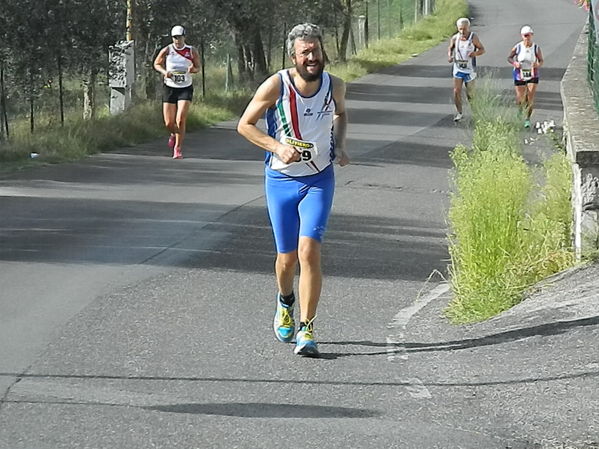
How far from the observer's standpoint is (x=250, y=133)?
26.3 ft

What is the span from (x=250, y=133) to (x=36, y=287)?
8.59ft

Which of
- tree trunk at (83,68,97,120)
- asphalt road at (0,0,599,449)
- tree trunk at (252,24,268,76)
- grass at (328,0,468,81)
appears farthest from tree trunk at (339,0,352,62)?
asphalt road at (0,0,599,449)

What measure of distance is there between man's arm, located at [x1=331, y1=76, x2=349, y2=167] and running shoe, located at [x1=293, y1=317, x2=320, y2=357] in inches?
37.4

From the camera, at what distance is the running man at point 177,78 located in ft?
61.0

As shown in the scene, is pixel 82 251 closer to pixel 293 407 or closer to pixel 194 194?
pixel 194 194

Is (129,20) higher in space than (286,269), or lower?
higher

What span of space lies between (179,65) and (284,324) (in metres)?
10.8

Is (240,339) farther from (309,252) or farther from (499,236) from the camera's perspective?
(499,236)

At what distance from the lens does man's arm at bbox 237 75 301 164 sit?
25.5 ft

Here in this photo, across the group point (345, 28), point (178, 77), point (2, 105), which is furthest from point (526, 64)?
point (345, 28)

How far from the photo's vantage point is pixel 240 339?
831cm

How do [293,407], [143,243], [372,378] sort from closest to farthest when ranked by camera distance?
[293,407] < [372,378] < [143,243]

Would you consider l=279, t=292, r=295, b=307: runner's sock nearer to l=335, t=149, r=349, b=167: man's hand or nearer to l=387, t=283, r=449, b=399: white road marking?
l=387, t=283, r=449, b=399: white road marking

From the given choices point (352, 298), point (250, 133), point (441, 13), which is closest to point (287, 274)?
point (250, 133)
